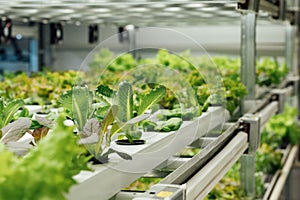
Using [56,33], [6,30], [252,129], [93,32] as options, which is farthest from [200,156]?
[93,32]

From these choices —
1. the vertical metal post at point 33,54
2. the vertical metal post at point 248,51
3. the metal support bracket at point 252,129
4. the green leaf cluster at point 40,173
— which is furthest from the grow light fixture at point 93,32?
the green leaf cluster at point 40,173

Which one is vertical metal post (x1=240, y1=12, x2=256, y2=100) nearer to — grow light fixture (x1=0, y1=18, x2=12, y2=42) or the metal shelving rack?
the metal shelving rack

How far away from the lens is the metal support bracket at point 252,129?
2398 mm

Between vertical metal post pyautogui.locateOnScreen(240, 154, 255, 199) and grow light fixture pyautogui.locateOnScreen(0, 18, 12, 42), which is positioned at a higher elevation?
grow light fixture pyautogui.locateOnScreen(0, 18, 12, 42)

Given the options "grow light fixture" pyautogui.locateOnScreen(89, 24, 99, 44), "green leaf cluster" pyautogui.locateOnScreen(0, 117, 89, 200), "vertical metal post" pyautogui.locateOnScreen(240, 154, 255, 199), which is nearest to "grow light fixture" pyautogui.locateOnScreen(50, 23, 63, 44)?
"grow light fixture" pyautogui.locateOnScreen(89, 24, 99, 44)

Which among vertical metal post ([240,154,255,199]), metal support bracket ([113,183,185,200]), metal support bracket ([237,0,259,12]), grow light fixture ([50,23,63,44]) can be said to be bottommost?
vertical metal post ([240,154,255,199])

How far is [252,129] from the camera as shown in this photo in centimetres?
240

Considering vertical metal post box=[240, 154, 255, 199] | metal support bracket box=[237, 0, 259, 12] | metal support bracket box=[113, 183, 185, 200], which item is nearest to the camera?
metal support bracket box=[113, 183, 185, 200]

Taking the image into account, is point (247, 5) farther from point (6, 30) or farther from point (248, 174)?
point (6, 30)

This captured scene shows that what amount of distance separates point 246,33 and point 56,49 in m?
3.95

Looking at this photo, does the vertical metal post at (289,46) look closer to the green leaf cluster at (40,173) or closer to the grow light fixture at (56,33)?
the grow light fixture at (56,33)

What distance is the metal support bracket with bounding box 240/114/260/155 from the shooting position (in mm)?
2398

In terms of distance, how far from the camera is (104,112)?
53.6 inches

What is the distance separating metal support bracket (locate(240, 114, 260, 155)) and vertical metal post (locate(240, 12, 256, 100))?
1.74ft
